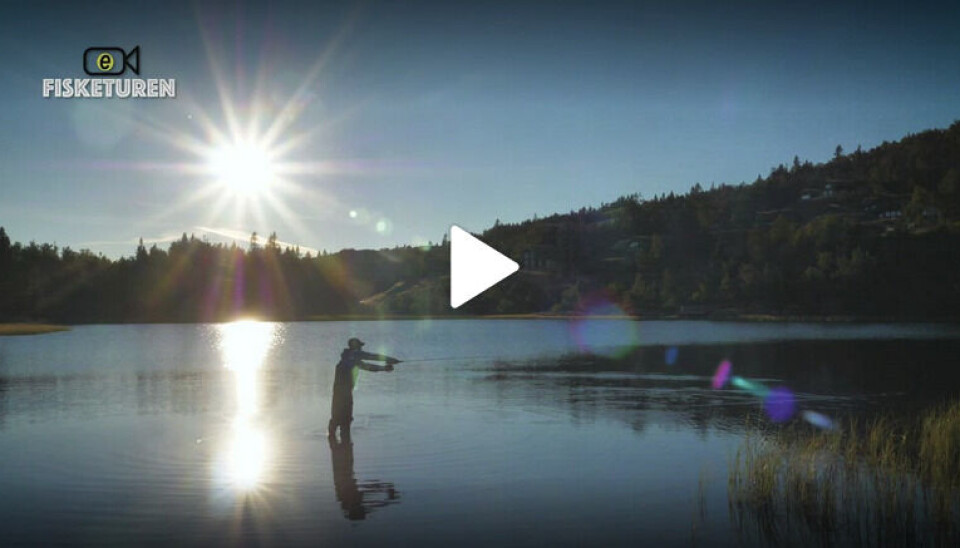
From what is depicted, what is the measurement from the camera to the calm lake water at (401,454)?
17.3m

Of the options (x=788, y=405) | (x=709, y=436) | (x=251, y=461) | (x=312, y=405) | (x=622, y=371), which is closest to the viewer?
(x=251, y=461)

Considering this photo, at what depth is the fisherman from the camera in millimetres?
27033

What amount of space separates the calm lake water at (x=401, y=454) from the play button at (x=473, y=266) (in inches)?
212

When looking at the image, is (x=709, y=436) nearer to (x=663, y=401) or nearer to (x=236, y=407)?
(x=663, y=401)

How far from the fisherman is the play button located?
11.0 feet

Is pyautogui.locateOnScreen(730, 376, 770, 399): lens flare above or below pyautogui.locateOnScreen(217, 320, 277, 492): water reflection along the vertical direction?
below

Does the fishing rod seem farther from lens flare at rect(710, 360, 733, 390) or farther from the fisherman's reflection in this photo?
the fisherman's reflection

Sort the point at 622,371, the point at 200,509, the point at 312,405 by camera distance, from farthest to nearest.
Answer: the point at 622,371
the point at 312,405
the point at 200,509

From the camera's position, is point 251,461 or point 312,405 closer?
point 251,461

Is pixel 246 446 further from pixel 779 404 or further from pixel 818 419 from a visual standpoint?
→ pixel 779 404

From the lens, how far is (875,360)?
65.8 meters

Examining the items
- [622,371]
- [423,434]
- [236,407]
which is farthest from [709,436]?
[622,371]

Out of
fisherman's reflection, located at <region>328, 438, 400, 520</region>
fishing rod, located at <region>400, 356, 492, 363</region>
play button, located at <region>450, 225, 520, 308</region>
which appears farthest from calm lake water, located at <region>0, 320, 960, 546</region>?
fishing rod, located at <region>400, 356, 492, 363</region>

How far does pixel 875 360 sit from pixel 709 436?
1720 inches
